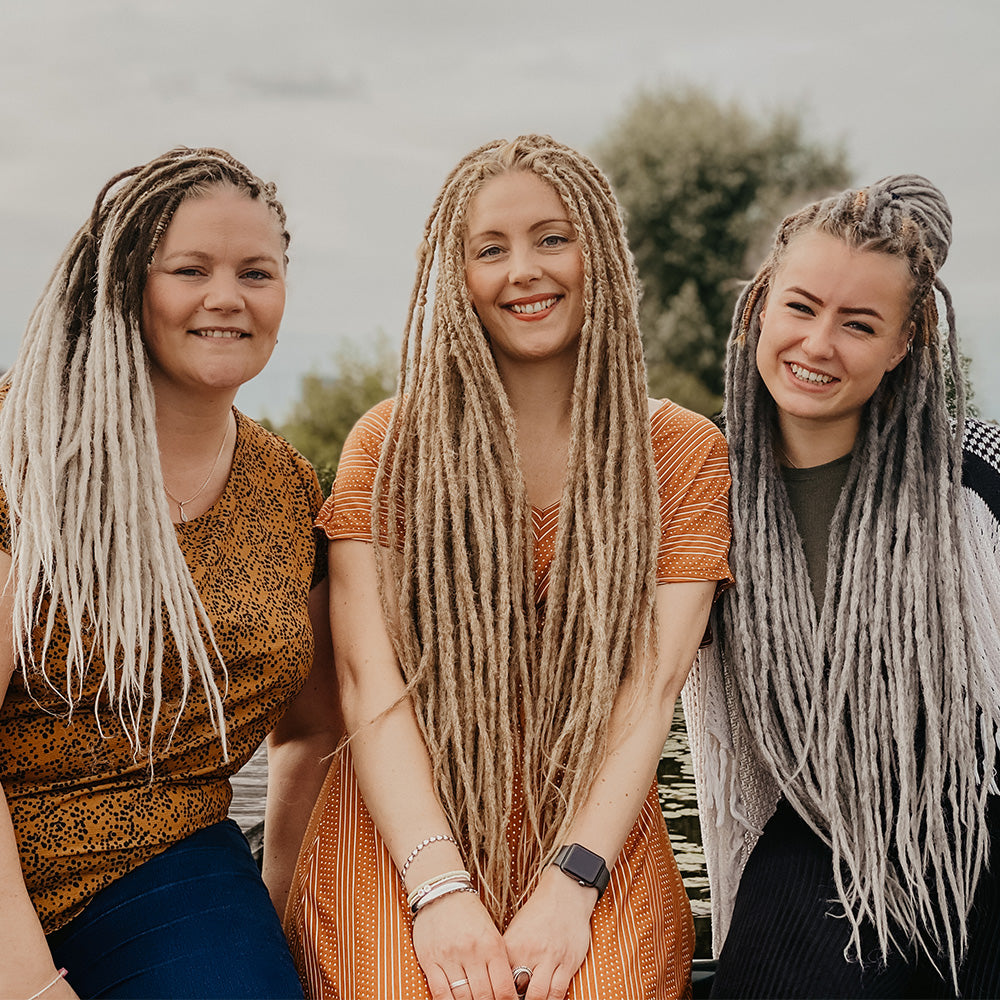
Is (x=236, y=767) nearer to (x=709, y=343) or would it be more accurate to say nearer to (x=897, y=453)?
(x=897, y=453)

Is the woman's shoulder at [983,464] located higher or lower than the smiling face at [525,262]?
lower

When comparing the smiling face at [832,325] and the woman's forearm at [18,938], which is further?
the smiling face at [832,325]

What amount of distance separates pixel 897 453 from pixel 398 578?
1.07 metres

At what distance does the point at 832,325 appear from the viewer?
244cm

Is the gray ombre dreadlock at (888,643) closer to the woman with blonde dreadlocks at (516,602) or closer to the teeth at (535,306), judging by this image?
the woman with blonde dreadlocks at (516,602)

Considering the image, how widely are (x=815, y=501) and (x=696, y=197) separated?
18.2m

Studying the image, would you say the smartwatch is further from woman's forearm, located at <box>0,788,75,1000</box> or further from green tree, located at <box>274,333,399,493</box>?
green tree, located at <box>274,333,399,493</box>

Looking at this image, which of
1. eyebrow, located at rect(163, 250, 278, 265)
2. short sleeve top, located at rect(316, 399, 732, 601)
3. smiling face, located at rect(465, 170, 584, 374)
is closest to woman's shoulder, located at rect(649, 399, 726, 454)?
short sleeve top, located at rect(316, 399, 732, 601)

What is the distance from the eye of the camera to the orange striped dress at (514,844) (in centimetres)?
226

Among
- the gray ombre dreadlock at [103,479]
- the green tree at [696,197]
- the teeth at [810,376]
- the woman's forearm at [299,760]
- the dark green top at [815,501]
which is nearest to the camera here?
the gray ombre dreadlock at [103,479]

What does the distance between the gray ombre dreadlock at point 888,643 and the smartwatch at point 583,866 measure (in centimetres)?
45

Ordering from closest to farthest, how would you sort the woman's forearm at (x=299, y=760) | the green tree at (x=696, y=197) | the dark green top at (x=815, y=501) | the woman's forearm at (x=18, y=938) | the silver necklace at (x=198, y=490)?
the woman's forearm at (x=18, y=938)
the silver necklace at (x=198, y=490)
the dark green top at (x=815, y=501)
the woman's forearm at (x=299, y=760)
the green tree at (x=696, y=197)

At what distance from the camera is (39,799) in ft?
7.18

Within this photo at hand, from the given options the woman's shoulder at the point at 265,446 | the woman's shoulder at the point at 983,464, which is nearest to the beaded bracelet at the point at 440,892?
the woman's shoulder at the point at 265,446
